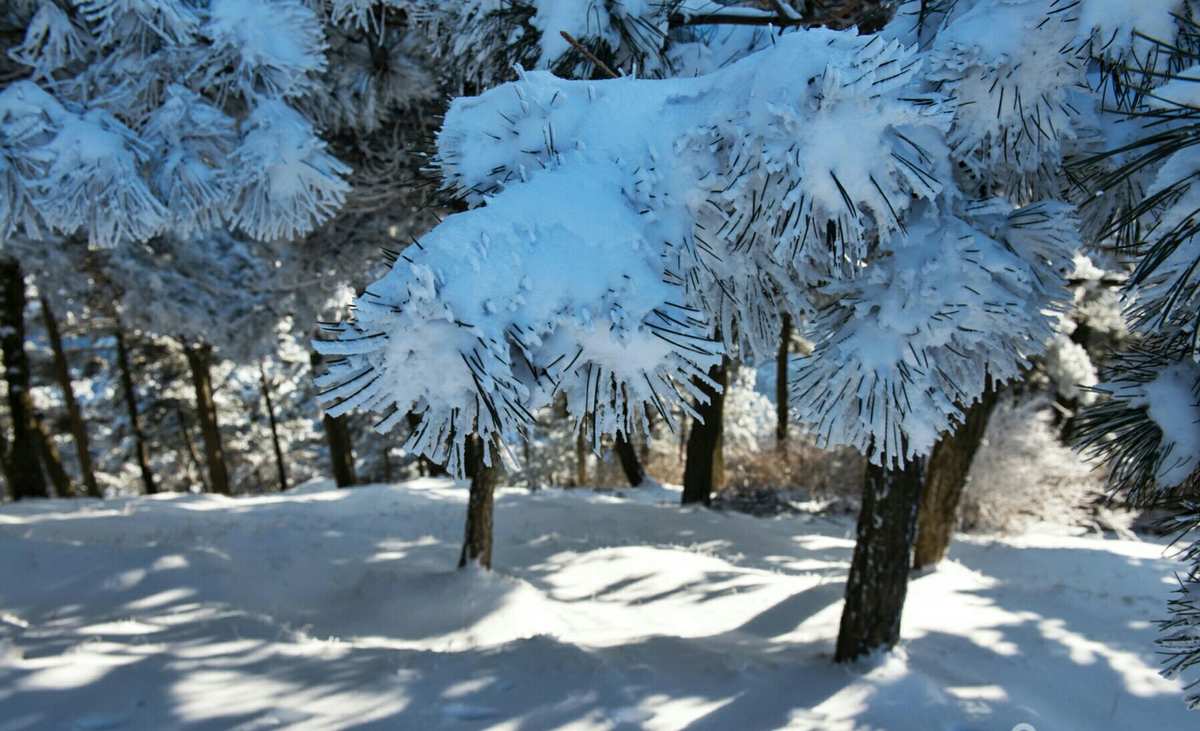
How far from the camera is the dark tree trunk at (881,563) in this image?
4562mm

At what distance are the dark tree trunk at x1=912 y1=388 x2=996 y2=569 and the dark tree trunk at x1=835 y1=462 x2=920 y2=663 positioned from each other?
9.80ft

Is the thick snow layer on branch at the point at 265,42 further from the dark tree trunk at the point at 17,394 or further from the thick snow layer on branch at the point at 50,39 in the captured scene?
the dark tree trunk at the point at 17,394

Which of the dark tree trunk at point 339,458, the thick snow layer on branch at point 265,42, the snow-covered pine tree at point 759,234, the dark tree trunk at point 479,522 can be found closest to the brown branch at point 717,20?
the snow-covered pine tree at point 759,234

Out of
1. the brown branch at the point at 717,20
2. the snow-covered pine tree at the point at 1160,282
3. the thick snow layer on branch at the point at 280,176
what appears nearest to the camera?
the snow-covered pine tree at the point at 1160,282

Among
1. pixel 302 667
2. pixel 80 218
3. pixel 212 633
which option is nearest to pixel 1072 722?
pixel 302 667

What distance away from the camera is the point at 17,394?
32.7ft

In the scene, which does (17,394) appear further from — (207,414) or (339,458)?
(339,458)

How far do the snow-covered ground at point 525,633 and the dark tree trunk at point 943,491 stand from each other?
0.31 metres

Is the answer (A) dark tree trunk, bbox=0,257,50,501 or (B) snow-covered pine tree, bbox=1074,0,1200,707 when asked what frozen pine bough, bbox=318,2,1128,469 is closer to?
(B) snow-covered pine tree, bbox=1074,0,1200,707

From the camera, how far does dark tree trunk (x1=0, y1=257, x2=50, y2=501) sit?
32.5ft

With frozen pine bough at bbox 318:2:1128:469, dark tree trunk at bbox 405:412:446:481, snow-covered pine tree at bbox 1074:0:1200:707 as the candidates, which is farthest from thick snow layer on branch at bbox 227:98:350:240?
snow-covered pine tree at bbox 1074:0:1200:707

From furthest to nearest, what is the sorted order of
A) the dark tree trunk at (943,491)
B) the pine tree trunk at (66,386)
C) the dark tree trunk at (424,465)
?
1. the pine tree trunk at (66,386)
2. the dark tree trunk at (424,465)
3. the dark tree trunk at (943,491)

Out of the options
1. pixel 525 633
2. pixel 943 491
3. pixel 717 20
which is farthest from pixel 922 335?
pixel 943 491

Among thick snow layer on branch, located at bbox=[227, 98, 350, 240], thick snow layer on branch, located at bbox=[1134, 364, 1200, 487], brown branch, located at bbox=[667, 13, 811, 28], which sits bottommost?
thick snow layer on branch, located at bbox=[1134, 364, 1200, 487]
